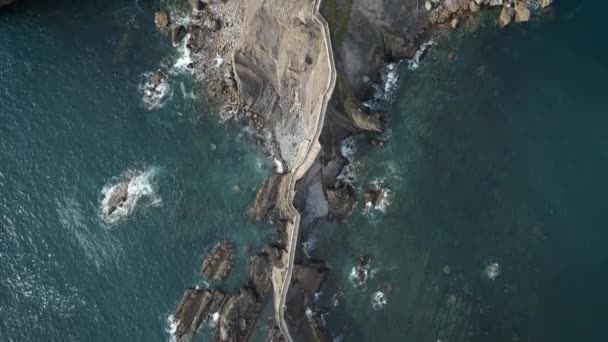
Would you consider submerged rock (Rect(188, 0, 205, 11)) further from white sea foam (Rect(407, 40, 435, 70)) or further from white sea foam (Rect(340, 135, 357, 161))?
white sea foam (Rect(407, 40, 435, 70))

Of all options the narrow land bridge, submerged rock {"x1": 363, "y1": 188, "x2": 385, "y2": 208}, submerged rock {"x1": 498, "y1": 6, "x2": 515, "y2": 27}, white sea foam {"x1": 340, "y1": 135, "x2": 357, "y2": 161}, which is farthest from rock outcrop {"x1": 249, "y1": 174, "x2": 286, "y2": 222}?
submerged rock {"x1": 498, "y1": 6, "x2": 515, "y2": 27}

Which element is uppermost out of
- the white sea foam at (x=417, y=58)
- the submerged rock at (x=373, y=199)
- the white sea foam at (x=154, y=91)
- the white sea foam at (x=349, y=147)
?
the white sea foam at (x=417, y=58)

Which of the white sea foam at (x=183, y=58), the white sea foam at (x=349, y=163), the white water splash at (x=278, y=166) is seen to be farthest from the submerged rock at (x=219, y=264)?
the white sea foam at (x=183, y=58)

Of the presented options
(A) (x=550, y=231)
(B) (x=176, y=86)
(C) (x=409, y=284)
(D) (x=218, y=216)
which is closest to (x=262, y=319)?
(D) (x=218, y=216)

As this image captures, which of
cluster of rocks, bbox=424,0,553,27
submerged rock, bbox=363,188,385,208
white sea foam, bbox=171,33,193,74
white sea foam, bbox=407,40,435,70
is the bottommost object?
submerged rock, bbox=363,188,385,208

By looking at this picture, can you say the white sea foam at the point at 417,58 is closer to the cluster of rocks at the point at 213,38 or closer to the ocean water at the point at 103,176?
the cluster of rocks at the point at 213,38

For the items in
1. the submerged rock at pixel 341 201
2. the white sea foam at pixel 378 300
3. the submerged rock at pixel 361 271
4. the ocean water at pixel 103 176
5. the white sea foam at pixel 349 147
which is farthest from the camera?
the white sea foam at pixel 349 147

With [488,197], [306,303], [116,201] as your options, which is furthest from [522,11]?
[116,201]
